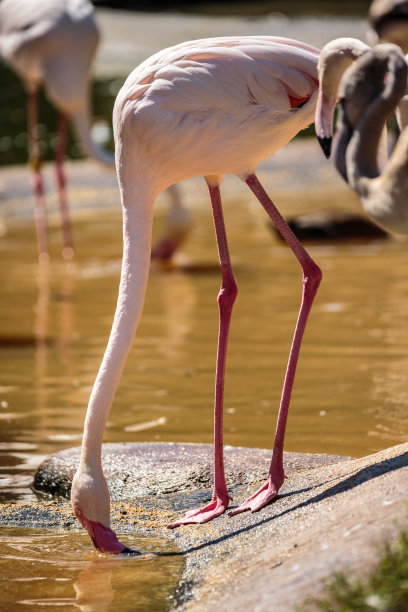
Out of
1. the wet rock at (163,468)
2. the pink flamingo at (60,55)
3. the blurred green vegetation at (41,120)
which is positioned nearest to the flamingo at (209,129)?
the wet rock at (163,468)

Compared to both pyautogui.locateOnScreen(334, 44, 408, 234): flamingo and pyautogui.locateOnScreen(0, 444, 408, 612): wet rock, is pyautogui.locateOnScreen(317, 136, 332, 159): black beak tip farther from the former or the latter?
pyautogui.locateOnScreen(0, 444, 408, 612): wet rock

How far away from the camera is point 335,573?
315 centimetres

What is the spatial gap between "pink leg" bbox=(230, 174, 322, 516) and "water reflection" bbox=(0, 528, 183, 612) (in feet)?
1.32

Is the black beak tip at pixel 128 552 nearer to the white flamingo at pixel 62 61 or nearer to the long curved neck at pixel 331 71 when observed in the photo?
the long curved neck at pixel 331 71

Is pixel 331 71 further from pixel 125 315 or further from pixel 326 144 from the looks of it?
pixel 125 315

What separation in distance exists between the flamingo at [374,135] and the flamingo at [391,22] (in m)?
1.94

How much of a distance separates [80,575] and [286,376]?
114 cm

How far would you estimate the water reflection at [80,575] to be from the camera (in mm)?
3811

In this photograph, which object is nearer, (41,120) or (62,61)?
(62,61)

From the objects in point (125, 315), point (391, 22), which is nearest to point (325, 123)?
point (125, 315)

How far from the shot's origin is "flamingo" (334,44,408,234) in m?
3.51

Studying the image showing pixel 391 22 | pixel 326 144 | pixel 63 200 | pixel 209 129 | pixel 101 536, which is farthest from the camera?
pixel 63 200

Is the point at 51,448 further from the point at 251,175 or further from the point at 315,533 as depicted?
the point at 315,533

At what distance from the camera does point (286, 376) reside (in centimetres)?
450
